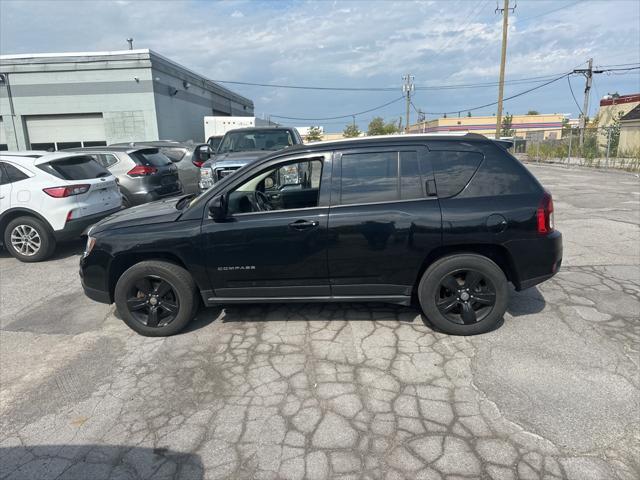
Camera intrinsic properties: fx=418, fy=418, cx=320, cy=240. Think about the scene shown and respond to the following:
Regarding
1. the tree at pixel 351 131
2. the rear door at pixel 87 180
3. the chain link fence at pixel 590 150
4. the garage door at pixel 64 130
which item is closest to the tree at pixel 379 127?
the tree at pixel 351 131

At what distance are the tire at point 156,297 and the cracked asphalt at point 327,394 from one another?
0.17 metres

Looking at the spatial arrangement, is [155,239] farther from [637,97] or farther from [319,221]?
[637,97]

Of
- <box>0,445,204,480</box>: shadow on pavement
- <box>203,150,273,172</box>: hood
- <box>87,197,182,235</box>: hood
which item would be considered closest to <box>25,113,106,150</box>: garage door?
<box>203,150,273,172</box>: hood

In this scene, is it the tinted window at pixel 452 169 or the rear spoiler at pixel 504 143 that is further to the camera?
the rear spoiler at pixel 504 143

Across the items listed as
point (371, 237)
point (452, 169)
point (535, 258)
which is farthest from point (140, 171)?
point (535, 258)

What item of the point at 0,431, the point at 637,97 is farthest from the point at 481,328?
the point at 637,97

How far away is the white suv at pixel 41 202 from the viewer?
6.40 metres

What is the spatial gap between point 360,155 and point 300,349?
180 centimetres

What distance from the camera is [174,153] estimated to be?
12430 millimetres

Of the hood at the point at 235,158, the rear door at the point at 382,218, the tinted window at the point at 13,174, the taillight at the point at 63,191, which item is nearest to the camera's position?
the rear door at the point at 382,218

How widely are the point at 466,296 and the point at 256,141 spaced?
21.4ft

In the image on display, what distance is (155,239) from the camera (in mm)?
3811

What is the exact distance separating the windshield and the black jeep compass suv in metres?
5.28

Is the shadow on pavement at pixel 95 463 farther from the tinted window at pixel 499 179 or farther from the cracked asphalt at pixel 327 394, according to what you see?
the tinted window at pixel 499 179
